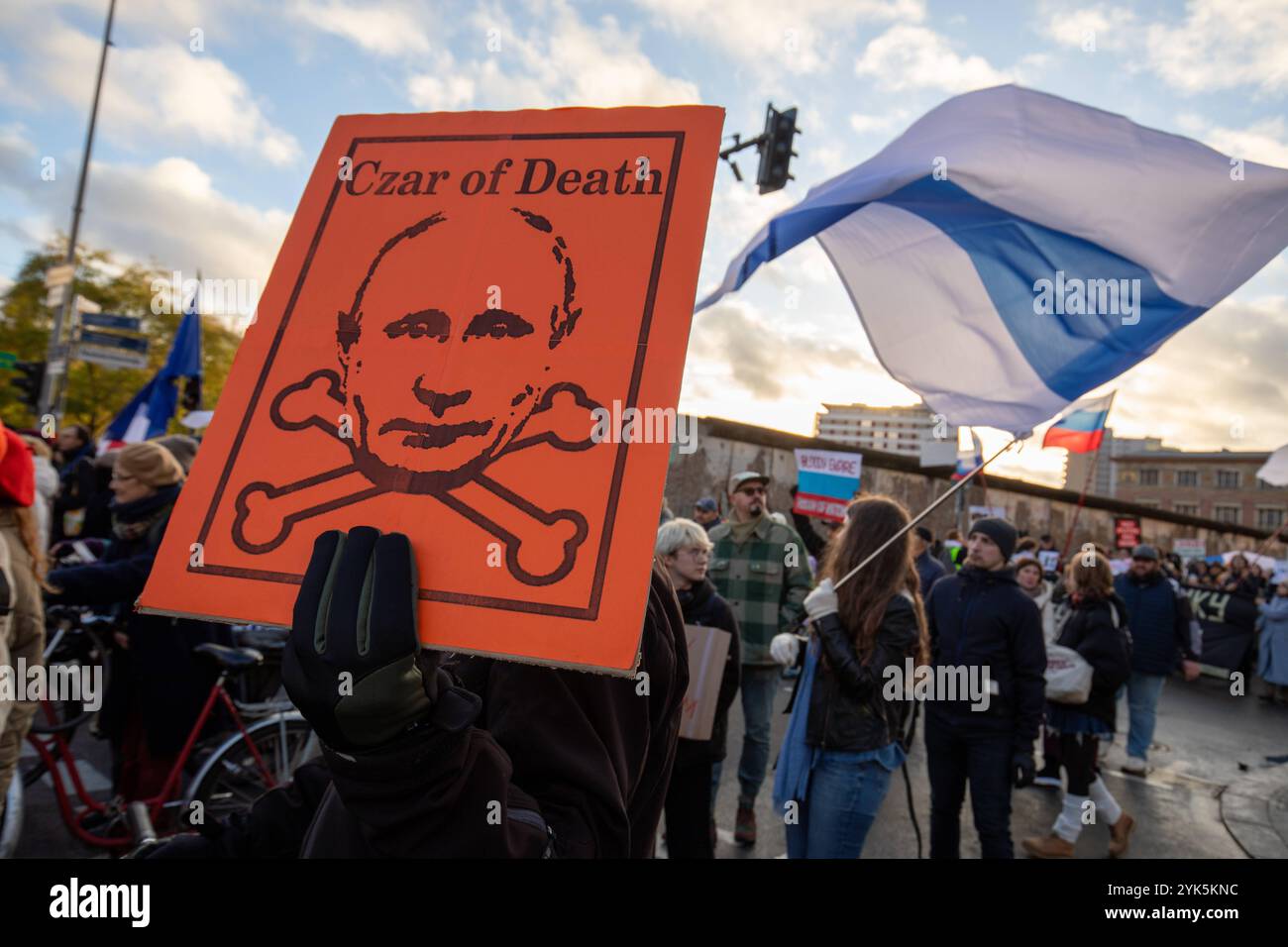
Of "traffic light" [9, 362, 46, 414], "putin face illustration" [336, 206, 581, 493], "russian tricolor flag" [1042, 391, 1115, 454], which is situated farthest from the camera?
"traffic light" [9, 362, 46, 414]

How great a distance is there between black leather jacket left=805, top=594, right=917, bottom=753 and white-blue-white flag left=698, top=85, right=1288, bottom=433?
2.94ft

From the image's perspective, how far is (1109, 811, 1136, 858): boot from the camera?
4.88m

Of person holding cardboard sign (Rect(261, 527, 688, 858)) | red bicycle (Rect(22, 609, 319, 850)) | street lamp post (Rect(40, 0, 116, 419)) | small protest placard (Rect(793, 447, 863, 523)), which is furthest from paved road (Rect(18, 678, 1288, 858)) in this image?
street lamp post (Rect(40, 0, 116, 419))

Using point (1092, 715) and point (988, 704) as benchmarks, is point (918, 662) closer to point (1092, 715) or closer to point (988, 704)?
point (988, 704)

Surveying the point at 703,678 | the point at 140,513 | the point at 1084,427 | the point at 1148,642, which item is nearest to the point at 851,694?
the point at 703,678

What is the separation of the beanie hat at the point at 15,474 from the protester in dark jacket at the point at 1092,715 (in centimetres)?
542

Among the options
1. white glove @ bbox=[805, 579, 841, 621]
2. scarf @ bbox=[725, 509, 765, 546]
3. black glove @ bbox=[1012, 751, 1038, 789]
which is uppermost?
scarf @ bbox=[725, 509, 765, 546]

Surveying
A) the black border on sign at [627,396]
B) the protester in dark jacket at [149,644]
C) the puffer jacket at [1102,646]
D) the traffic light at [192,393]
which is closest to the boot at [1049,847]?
the puffer jacket at [1102,646]

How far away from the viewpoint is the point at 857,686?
316cm

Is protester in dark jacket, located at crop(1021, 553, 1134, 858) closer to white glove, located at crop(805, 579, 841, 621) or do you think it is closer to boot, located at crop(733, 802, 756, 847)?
boot, located at crop(733, 802, 756, 847)

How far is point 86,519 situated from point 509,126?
6673mm

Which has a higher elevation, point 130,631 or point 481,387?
point 481,387

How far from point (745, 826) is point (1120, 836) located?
7.89 ft

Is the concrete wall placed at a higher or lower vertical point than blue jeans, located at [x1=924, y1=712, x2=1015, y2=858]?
higher
